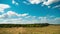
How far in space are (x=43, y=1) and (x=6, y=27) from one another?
1.07 m

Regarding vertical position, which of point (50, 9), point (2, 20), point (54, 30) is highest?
point (50, 9)

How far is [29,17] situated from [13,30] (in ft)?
1.59

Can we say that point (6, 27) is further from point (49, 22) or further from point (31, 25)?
point (49, 22)

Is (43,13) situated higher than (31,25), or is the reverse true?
(43,13)

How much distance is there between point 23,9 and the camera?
10.6ft

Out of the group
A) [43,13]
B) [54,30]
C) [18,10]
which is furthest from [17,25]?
[54,30]

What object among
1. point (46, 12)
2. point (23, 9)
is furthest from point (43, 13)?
point (23, 9)

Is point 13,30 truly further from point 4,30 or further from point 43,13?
point 43,13

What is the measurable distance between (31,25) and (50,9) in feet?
1.96

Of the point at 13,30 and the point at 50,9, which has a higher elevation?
the point at 50,9

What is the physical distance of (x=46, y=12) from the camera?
3.27 m

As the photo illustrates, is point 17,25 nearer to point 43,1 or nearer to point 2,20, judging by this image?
point 2,20

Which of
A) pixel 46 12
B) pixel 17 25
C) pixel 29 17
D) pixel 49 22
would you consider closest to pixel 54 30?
pixel 49 22

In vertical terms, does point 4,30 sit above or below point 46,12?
Result: below
